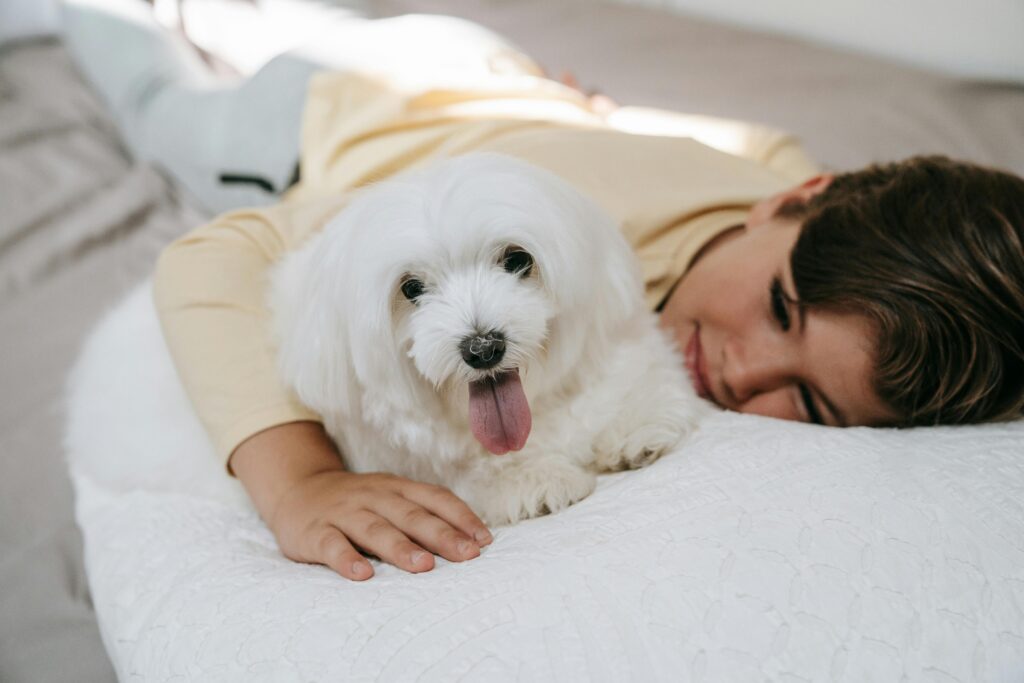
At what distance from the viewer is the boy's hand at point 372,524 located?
0.82 metres

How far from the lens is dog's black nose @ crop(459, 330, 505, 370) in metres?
0.83

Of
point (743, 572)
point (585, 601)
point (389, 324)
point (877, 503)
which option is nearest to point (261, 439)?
point (389, 324)

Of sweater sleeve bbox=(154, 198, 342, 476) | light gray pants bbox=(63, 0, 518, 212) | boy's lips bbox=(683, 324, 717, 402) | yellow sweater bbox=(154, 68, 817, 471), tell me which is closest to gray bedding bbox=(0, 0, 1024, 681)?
light gray pants bbox=(63, 0, 518, 212)

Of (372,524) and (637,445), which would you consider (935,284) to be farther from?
(372,524)

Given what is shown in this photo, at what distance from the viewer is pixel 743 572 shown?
70cm

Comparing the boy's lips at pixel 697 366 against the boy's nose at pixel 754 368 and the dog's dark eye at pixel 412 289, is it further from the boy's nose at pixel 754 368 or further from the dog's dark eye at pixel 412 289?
the dog's dark eye at pixel 412 289

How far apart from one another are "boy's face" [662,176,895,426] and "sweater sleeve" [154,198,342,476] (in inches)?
23.1

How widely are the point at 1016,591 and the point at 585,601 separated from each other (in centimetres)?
39

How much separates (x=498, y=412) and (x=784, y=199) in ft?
2.33

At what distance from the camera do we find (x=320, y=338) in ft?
3.01

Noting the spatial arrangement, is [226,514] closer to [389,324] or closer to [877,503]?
[389,324]

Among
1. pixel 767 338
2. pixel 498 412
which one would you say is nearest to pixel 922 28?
pixel 767 338

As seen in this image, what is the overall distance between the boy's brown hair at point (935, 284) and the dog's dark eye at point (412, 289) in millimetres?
542

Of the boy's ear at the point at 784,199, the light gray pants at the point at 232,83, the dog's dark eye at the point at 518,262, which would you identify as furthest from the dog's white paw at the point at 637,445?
the light gray pants at the point at 232,83
